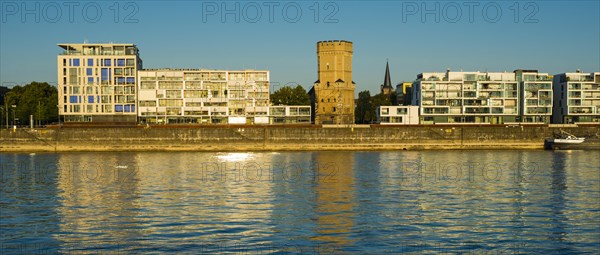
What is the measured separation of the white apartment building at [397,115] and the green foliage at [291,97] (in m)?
24.8

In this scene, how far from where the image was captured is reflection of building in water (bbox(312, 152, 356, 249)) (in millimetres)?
30566

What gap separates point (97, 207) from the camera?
3925 centimetres

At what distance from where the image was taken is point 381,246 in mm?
28188

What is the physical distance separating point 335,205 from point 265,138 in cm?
6778

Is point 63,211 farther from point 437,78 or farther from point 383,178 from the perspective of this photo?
point 437,78

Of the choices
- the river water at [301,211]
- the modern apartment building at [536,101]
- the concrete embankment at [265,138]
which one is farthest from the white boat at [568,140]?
the river water at [301,211]

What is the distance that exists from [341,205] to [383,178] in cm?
1670

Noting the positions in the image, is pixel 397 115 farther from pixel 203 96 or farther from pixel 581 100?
pixel 203 96

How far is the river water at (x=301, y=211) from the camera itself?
1128 inches

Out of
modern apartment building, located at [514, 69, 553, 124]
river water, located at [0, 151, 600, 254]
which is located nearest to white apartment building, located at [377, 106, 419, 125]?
modern apartment building, located at [514, 69, 553, 124]

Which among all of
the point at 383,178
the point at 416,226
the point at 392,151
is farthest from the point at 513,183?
the point at 392,151

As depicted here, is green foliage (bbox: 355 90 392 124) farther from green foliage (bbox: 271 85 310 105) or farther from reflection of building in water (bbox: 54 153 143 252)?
reflection of building in water (bbox: 54 153 143 252)

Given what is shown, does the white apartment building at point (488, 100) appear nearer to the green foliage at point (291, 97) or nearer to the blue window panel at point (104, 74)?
the green foliage at point (291, 97)

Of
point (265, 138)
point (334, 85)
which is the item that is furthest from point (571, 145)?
point (334, 85)
